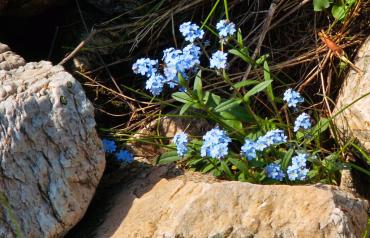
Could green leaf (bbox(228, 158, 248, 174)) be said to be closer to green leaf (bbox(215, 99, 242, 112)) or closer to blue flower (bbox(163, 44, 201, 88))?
green leaf (bbox(215, 99, 242, 112))

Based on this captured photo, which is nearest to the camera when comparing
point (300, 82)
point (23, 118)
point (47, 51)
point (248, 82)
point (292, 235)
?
point (292, 235)

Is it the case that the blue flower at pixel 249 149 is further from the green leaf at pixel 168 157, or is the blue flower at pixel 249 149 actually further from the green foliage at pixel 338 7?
the green foliage at pixel 338 7

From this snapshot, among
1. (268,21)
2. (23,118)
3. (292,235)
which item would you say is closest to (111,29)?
(268,21)

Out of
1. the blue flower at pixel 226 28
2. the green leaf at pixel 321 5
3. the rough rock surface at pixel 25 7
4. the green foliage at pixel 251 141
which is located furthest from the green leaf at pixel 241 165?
the rough rock surface at pixel 25 7

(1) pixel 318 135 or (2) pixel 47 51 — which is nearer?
(1) pixel 318 135

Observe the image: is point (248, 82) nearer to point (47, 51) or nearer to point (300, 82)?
point (300, 82)
